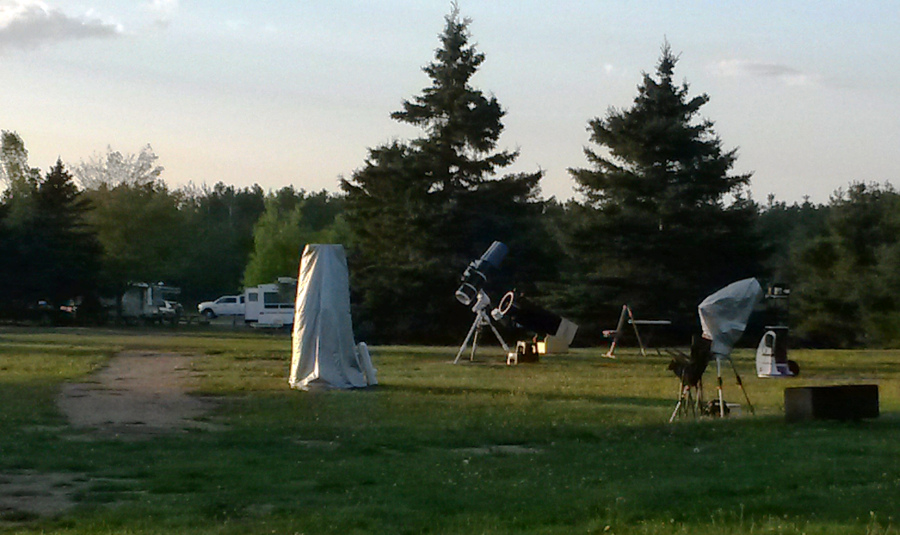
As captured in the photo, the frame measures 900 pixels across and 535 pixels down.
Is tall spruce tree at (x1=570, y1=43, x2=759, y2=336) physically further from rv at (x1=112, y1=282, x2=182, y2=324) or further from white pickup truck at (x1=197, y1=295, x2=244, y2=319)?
white pickup truck at (x1=197, y1=295, x2=244, y2=319)

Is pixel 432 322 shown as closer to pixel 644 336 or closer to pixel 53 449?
pixel 644 336

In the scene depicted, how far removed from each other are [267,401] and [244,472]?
7.37 m

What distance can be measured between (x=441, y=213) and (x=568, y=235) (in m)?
6.02

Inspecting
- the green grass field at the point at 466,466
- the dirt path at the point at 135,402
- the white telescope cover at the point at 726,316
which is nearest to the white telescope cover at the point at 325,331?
the green grass field at the point at 466,466

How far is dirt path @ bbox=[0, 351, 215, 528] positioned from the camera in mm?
9094

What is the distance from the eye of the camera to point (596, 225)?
52156 millimetres

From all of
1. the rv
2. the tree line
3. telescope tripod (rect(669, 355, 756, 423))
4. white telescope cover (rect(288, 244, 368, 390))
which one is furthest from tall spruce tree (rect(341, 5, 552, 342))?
telescope tripod (rect(669, 355, 756, 423))

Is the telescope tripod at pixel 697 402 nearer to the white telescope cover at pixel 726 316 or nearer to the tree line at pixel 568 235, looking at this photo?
the white telescope cover at pixel 726 316

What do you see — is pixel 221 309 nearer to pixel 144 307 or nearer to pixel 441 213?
pixel 144 307

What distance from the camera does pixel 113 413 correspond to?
15820 millimetres

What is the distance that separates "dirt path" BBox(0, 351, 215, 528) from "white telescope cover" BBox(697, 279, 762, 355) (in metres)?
6.35

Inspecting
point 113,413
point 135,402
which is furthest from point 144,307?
point 113,413

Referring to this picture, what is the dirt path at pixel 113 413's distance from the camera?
909 centimetres

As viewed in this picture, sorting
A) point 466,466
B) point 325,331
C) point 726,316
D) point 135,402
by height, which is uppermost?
point 726,316
